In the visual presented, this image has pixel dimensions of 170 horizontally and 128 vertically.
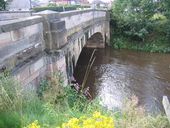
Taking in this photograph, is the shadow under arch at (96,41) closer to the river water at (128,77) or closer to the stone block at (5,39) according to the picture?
the river water at (128,77)

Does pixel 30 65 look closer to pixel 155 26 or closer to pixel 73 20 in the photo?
pixel 73 20

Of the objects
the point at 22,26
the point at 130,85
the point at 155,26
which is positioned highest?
the point at 22,26

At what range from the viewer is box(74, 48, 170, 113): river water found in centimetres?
1061

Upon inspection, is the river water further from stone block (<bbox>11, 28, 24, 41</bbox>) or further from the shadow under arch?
stone block (<bbox>11, 28, 24, 41</bbox>)

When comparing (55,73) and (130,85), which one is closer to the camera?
(55,73)

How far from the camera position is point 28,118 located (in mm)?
3439

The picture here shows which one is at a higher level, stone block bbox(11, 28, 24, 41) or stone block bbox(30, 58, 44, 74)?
stone block bbox(11, 28, 24, 41)

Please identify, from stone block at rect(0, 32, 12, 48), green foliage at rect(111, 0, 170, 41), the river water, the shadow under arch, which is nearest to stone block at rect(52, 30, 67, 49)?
stone block at rect(0, 32, 12, 48)

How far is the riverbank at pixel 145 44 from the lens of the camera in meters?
19.7

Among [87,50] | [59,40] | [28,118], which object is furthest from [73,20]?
[87,50]

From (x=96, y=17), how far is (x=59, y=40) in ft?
34.1

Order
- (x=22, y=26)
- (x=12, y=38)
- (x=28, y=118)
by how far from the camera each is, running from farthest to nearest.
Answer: (x=22, y=26) < (x=12, y=38) < (x=28, y=118)

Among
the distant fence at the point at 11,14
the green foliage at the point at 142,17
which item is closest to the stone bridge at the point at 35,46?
the distant fence at the point at 11,14

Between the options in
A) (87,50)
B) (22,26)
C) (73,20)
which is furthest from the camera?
(87,50)
